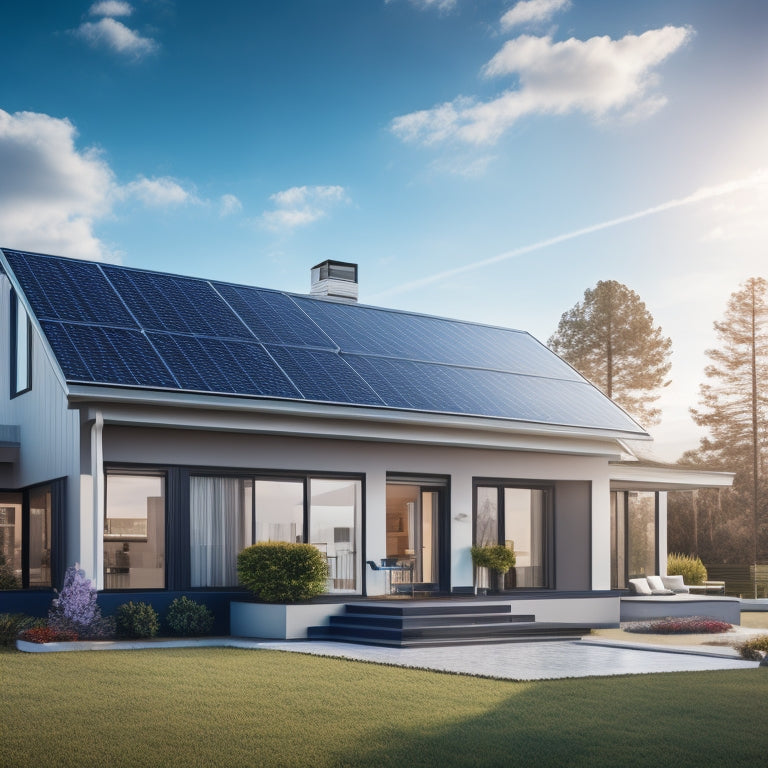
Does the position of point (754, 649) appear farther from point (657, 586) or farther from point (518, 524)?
point (657, 586)

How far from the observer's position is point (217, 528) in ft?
52.4

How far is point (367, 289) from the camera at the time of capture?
2620 cm

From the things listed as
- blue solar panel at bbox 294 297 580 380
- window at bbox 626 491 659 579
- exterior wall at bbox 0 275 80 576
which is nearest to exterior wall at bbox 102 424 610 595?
exterior wall at bbox 0 275 80 576

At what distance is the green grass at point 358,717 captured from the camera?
689 cm

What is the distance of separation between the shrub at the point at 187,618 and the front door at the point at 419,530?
14.0 ft

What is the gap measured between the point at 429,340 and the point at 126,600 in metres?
8.81

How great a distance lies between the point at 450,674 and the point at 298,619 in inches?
179

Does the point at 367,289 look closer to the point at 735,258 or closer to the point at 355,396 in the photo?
the point at 355,396

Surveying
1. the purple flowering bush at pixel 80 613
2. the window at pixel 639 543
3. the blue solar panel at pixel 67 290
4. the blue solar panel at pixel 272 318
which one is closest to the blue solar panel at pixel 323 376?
the blue solar panel at pixel 272 318

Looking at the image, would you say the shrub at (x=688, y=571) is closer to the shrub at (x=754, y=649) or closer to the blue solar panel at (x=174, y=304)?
the shrub at (x=754, y=649)

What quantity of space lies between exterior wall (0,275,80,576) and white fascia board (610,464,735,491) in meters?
11.1

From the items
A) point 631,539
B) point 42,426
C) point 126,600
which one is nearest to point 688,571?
point 631,539

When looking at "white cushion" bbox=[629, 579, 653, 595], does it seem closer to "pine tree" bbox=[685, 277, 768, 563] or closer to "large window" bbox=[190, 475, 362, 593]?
"large window" bbox=[190, 475, 362, 593]

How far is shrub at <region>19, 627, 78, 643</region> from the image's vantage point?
13.3 metres
